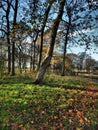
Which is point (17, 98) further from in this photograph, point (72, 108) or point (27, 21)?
point (27, 21)

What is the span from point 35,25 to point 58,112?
633 cm

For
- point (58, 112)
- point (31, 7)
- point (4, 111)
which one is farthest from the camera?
point (31, 7)

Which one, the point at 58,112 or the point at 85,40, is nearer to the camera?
the point at 58,112

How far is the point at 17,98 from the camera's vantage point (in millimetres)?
7777

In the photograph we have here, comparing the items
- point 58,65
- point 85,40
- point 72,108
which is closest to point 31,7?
point 85,40

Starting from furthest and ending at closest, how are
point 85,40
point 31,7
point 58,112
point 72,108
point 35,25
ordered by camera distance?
point 85,40 < point 31,7 < point 35,25 < point 72,108 < point 58,112

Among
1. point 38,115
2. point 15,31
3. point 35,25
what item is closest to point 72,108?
point 38,115

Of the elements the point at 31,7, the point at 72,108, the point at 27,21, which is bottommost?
the point at 72,108

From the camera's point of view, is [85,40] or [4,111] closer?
[4,111]

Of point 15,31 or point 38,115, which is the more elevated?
point 15,31

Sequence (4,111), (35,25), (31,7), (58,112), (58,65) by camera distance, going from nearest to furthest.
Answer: (4,111)
(58,112)
(35,25)
(31,7)
(58,65)

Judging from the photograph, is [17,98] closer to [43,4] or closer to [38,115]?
[38,115]

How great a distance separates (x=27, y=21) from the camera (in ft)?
37.3

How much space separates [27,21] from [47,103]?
6.16 meters
